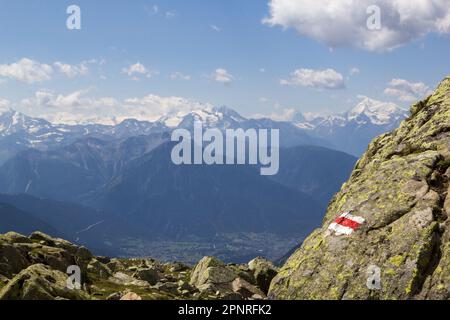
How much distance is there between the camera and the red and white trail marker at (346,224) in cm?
2584

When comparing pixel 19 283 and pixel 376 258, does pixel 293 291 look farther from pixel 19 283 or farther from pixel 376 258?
pixel 19 283

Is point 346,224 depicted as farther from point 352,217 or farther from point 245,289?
point 245,289

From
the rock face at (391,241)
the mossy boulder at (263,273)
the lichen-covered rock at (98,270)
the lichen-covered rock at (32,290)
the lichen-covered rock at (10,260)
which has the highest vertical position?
the rock face at (391,241)

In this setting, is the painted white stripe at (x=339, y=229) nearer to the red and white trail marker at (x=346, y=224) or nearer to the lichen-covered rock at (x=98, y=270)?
the red and white trail marker at (x=346, y=224)

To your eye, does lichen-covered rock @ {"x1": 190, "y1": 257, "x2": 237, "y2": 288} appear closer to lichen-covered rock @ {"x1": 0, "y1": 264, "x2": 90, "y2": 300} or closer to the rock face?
lichen-covered rock @ {"x1": 0, "y1": 264, "x2": 90, "y2": 300}

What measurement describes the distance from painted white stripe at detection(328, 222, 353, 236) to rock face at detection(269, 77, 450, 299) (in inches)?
15.0

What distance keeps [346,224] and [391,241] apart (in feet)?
→ 10.5

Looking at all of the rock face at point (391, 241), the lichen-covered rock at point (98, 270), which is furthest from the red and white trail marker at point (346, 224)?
the lichen-covered rock at point (98, 270)

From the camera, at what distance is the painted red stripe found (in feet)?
84.8

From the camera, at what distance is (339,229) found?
26469 mm

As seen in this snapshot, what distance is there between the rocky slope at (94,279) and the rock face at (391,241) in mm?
12923

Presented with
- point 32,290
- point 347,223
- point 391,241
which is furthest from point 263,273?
point 32,290

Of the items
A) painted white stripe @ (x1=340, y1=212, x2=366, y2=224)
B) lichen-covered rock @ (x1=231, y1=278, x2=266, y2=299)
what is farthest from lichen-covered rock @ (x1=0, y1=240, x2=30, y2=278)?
painted white stripe @ (x1=340, y1=212, x2=366, y2=224)
